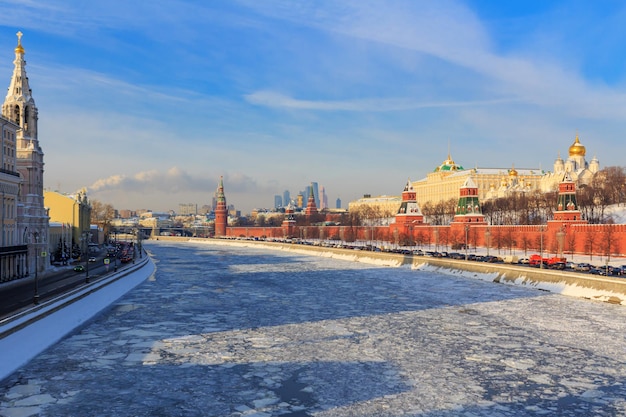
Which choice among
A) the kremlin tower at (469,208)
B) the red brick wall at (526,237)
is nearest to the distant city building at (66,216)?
the red brick wall at (526,237)

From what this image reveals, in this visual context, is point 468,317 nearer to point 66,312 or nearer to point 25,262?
point 66,312

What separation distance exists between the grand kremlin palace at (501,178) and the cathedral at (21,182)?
9237 cm

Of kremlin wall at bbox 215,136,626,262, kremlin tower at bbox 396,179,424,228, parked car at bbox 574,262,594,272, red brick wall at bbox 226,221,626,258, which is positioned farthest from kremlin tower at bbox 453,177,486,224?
parked car at bbox 574,262,594,272

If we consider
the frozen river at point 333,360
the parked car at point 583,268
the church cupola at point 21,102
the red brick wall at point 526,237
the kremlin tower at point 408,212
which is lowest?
the frozen river at point 333,360

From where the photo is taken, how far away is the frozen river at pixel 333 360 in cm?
1346

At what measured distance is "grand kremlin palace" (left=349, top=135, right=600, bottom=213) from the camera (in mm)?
113556

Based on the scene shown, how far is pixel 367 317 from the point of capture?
26.1 metres

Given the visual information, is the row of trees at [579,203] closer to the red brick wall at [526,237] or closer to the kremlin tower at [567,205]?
the red brick wall at [526,237]

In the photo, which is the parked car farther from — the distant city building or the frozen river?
the distant city building

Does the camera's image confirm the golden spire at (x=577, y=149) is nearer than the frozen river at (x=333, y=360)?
No

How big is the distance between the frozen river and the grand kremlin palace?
89.8 m

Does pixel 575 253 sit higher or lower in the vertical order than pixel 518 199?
lower

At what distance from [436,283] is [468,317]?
15685 millimetres

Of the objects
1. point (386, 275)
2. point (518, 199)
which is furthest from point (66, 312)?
point (518, 199)
